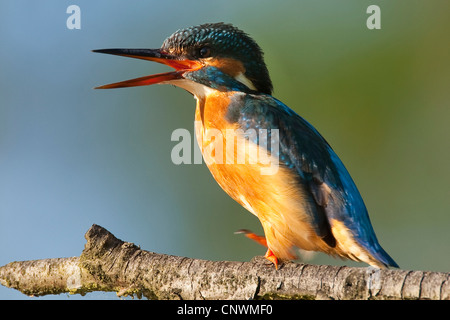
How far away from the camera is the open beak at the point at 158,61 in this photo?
11.1 ft

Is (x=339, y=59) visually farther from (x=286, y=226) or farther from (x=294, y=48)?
(x=286, y=226)

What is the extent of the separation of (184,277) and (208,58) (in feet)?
4.75

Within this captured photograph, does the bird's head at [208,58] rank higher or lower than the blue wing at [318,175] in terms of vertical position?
higher

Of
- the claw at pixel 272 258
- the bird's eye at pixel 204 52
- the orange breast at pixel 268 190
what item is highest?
the bird's eye at pixel 204 52

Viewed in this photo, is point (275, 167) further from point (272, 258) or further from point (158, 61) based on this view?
point (158, 61)

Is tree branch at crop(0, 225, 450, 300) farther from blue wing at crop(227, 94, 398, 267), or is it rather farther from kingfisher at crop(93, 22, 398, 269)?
blue wing at crop(227, 94, 398, 267)

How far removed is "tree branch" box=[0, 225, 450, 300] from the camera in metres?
2.32

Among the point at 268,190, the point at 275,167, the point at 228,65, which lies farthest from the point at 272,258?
the point at 228,65

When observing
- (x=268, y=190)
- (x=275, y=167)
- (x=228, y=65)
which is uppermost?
(x=228, y=65)

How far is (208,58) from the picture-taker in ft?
11.4

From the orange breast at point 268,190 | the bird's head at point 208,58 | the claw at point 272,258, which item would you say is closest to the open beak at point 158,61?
the bird's head at point 208,58

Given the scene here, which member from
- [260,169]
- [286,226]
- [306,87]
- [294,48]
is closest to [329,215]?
Result: [286,226]

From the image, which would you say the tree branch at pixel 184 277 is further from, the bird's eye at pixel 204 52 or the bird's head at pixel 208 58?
the bird's eye at pixel 204 52

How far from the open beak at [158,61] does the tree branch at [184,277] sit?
3.32 feet
